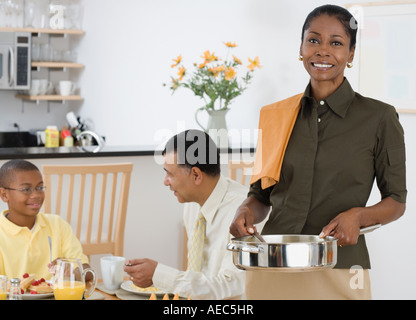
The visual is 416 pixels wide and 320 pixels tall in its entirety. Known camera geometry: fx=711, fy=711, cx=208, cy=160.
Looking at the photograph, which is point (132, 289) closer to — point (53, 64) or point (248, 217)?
point (248, 217)

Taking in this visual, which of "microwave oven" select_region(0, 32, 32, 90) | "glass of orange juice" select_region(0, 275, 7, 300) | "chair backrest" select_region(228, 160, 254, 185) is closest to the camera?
"glass of orange juice" select_region(0, 275, 7, 300)

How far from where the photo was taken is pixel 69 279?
4.93 feet

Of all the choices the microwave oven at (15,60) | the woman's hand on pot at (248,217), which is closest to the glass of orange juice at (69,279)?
the woman's hand on pot at (248,217)

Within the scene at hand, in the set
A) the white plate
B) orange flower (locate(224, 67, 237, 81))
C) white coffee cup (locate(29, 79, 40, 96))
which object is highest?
white coffee cup (locate(29, 79, 40, 96))

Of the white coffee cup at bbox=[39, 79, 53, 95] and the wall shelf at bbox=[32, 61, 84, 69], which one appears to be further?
the white coffee cup at bbox=[39, 79, 53, 95]

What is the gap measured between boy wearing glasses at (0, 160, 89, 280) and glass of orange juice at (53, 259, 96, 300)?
525 mm

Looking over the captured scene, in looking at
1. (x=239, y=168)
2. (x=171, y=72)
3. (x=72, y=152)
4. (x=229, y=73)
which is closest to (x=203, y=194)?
(x=239, y=168)

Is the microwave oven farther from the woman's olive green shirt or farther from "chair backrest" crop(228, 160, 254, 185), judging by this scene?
the woman's olive green shirt

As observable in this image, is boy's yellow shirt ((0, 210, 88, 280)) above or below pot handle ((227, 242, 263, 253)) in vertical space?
below

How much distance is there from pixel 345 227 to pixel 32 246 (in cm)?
117

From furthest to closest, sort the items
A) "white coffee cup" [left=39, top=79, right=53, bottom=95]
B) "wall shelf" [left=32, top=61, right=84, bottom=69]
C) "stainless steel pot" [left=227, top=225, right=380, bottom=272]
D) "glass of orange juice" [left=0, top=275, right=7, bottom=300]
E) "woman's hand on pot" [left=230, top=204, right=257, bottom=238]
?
"white coffee cup" [left=39, top=79, right=53, bottom=95] → "wall shelf" [left=32, top=61, right=84, bottom=69] → "glass of orange juice" [left=0, top=275, right=7, bottom=300] → "woman's hand on pot" [left=230, top=204, right=257, bottom=238] → "stainless steel pot" [left=227, top=225, right=380, bottom=272]

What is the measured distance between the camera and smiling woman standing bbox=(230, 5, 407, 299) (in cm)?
121

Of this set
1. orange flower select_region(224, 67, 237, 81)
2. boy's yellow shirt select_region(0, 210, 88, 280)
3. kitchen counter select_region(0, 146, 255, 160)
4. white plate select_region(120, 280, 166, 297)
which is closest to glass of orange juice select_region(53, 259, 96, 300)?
white plate select_region(120, 280, 166, 297)
